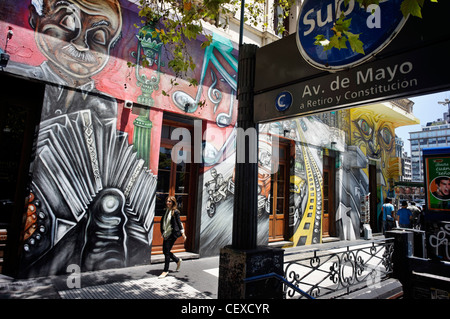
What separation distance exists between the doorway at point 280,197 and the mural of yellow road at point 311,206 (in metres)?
0.67

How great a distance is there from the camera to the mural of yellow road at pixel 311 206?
9.75 metres

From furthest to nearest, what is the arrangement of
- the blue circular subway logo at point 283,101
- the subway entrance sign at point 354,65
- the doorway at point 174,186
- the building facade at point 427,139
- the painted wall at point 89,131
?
the building facade at point 427,139 < the doorway at point 174,186 < the painted wall at point 89,131 < the blue circular subway logo at point 283,101 < the subway entrance sign at point 354,65

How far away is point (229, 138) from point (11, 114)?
5.15 metres

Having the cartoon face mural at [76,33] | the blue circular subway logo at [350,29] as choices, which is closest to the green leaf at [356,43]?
the blue circular subway logo at [350,29]

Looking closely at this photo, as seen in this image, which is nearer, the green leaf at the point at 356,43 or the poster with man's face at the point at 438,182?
the green leaf at the point at 356,43

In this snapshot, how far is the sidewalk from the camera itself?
4.35 meters

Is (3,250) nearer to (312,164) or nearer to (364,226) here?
(312,164)

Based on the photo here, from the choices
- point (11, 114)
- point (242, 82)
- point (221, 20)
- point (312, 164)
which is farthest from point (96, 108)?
point (312, 164)

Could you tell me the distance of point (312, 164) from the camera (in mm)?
10336

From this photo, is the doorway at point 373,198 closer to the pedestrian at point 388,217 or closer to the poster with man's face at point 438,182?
the pedestrian at point 388,217

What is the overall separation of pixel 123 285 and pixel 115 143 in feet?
9.62

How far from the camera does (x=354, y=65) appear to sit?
8.34 ft

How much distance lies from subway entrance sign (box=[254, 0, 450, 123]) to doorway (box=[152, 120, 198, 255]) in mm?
4206
